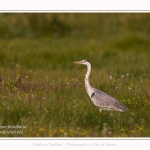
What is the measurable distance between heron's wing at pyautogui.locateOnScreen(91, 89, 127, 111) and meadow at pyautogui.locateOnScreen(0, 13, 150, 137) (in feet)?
0.49

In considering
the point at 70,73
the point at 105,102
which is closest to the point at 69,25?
the point at 70,73

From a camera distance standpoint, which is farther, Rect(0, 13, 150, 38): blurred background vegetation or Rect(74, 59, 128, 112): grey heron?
Rect(0, 13, 150, 38): blurred background vegetation

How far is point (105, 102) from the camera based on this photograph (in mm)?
10453

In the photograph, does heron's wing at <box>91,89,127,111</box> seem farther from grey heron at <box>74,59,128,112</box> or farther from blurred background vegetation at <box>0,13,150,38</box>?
blurred background vegetation at <box>0,13,150,38</box>

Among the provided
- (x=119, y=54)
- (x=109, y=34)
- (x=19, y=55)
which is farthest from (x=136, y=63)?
(x=109, y=34)

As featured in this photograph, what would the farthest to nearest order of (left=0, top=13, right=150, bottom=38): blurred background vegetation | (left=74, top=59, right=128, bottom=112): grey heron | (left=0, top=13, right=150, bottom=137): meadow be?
(left=0, top=13, right=150, bottom=38): blurred background vegetation
(left=74, top=59, right=128, bottom=112): grey heron
(left=0, top=13, right=150, bottom=137): meadow

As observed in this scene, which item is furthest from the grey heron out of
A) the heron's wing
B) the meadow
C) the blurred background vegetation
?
the blurred background vegetation

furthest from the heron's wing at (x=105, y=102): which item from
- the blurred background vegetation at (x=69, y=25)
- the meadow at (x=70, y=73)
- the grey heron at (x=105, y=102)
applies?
the blurred background vegetation at (x=69, y=25)

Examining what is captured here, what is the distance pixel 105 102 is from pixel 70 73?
249 inches

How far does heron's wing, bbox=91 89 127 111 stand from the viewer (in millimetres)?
10330

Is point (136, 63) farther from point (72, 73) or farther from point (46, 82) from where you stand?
point (46, 82)

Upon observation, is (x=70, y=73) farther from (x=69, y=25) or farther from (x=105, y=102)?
(x=69, y=25)

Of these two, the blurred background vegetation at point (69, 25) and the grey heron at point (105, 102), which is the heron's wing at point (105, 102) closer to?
the grey heron at point (105, 102)

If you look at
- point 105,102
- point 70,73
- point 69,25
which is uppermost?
point 69,25
